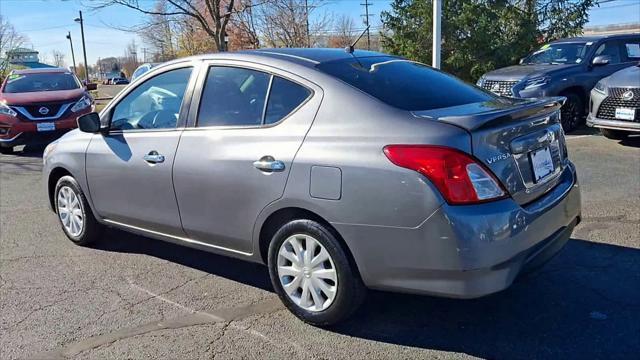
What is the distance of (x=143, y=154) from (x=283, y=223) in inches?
53.0

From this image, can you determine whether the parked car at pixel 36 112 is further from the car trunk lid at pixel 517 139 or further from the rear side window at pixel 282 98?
the car trunk lid at pixel 517 139

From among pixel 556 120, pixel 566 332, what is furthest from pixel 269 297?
pixel 556 120

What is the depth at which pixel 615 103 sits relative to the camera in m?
8.45

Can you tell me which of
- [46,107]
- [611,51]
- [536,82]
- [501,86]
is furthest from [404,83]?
[46,107]

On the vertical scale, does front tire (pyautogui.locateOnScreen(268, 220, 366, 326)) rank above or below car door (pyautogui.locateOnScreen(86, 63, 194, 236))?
below

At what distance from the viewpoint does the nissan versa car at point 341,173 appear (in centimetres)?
286

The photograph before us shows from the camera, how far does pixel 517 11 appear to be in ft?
54.0

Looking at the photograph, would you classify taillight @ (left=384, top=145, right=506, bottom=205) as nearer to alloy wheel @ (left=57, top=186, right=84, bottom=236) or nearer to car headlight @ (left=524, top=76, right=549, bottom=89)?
alloy wheel @ (left=57, top=186, right=84, bottom=236)

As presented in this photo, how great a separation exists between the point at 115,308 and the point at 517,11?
15.6 meters

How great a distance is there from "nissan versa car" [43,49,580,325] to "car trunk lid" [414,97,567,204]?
11 mm

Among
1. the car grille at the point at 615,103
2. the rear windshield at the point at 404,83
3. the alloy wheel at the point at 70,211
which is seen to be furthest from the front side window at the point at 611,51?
the alloy wheel at the point at 70,211

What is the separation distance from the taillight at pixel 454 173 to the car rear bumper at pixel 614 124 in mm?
6424

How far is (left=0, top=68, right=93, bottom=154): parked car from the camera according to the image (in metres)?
10.5

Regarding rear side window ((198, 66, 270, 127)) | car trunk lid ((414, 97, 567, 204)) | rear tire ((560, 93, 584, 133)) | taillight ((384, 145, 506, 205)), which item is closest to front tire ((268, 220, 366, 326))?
taillight ((384, 145, 506, 205))
